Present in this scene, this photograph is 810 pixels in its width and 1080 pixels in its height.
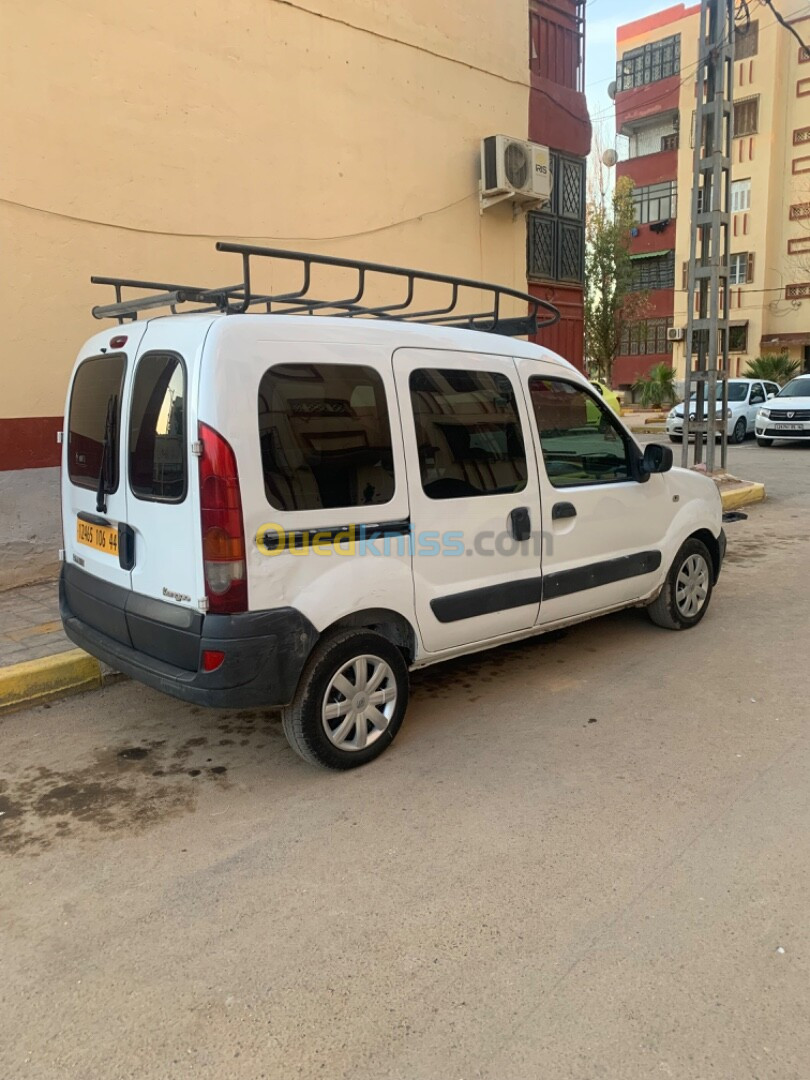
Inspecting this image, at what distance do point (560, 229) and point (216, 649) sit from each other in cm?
949

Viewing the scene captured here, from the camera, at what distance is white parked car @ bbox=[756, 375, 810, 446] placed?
1831 centimetres

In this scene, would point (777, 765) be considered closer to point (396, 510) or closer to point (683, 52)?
point (396, 510)

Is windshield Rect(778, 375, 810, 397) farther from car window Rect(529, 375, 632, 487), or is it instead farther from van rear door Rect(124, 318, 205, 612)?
van rear door Rect(124, 318, 205, 612)

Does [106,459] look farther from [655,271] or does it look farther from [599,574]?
[655,271]

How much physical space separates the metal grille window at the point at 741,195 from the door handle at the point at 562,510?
34.8 metres

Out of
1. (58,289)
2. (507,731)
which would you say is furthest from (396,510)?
(58,289)

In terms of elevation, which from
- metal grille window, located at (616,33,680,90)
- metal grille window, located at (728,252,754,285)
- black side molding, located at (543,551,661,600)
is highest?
metal grille window, located at (616,33,680,90)

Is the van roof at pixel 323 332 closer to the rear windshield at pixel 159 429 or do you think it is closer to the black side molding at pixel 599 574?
the rear windshield at pixel 159 429

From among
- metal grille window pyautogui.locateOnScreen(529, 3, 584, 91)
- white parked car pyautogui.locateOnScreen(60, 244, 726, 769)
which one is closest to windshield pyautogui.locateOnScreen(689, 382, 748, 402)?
metal grille window pyautogui.locateOnScreen(529, 3, 584, 91)

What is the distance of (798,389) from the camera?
19250 millimetres

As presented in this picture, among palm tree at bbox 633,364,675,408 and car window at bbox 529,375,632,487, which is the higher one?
palm tree at bbox 633,364,675,408

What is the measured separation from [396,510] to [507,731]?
4.19ft

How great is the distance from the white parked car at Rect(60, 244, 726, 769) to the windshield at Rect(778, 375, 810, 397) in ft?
55.1

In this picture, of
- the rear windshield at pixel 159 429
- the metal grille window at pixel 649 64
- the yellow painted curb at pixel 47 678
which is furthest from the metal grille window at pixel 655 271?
the rear windshield at pixel 159 429
